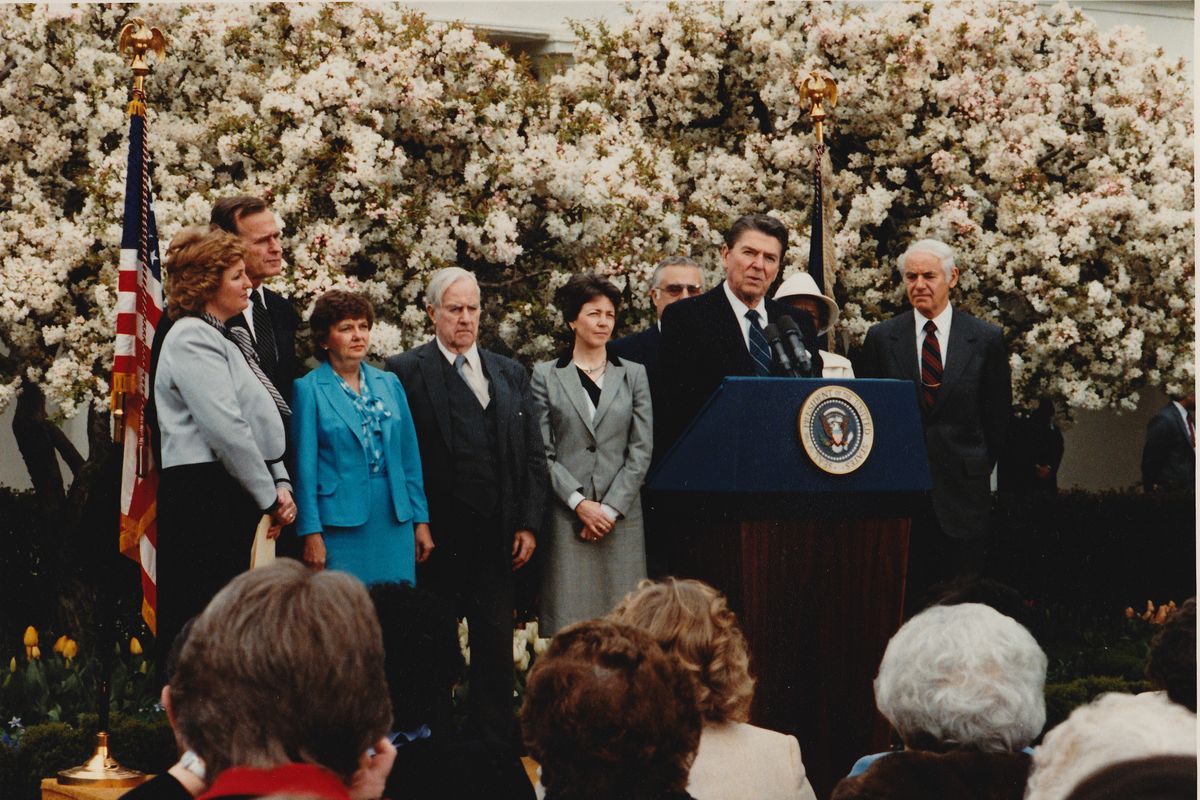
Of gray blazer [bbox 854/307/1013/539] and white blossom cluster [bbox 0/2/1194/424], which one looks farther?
white blossom cluster [bbox 0/2/1194/424]

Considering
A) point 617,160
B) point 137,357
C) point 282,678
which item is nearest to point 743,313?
point 137,357

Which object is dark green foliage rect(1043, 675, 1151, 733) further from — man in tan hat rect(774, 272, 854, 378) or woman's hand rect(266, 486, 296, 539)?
woman's hand rect(266, 486, 296, 539)

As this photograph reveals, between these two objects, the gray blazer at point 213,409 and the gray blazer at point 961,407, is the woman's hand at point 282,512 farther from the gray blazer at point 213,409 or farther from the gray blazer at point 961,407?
the gray blazer at point 961,407

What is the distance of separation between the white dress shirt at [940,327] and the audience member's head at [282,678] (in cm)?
465

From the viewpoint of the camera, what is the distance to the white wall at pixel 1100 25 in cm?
1141

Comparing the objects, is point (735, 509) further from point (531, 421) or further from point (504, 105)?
point (504, 105)

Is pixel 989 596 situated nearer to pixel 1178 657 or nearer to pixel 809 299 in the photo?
pixel 1178 657

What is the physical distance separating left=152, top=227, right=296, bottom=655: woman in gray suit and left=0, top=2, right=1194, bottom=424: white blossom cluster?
124 inches

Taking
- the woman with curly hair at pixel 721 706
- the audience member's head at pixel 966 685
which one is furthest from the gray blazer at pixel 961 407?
the audience member's head at pixel 966 685

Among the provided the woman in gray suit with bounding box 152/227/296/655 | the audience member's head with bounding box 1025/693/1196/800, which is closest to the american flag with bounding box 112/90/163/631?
the woman in gray suit with bounding box 152/227/296/655

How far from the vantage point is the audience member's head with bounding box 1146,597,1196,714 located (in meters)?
2.75

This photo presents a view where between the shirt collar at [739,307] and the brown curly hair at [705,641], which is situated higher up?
the shirt collar at [739,307]

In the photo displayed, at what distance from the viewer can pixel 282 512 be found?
15.9 ft

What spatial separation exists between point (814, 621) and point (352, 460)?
160 centimetres
